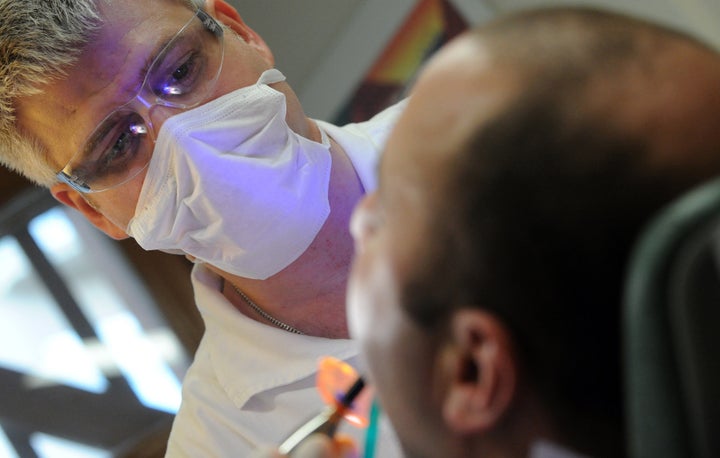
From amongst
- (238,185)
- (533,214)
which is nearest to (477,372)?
(533,214)

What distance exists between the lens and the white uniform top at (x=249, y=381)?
113cm

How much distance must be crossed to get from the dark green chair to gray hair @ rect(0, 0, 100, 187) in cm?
86

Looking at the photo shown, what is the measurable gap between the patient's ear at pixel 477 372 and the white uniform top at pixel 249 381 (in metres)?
0.55

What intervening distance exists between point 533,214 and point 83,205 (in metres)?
0.93

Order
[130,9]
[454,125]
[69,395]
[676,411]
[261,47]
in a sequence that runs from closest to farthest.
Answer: [676,411]
[454,125]
[130,9]
[261,47]
[69,395]

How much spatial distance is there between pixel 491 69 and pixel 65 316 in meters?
1.73

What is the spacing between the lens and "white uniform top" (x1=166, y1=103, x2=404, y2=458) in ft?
3.72

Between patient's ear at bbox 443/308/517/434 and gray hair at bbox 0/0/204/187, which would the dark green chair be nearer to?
patient's ear at bbox 443/308/517/434

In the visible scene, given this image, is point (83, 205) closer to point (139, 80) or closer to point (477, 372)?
point (139, 80)

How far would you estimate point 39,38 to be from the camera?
1066mm

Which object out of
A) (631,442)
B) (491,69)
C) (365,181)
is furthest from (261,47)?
(631,442)

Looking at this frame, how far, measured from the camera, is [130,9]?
1.12 metres

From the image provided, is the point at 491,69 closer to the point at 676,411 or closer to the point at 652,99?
the point at 652,99

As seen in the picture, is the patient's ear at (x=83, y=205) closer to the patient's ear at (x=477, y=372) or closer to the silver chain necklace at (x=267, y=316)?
the silver chain necklace at (x=267, y=316)
